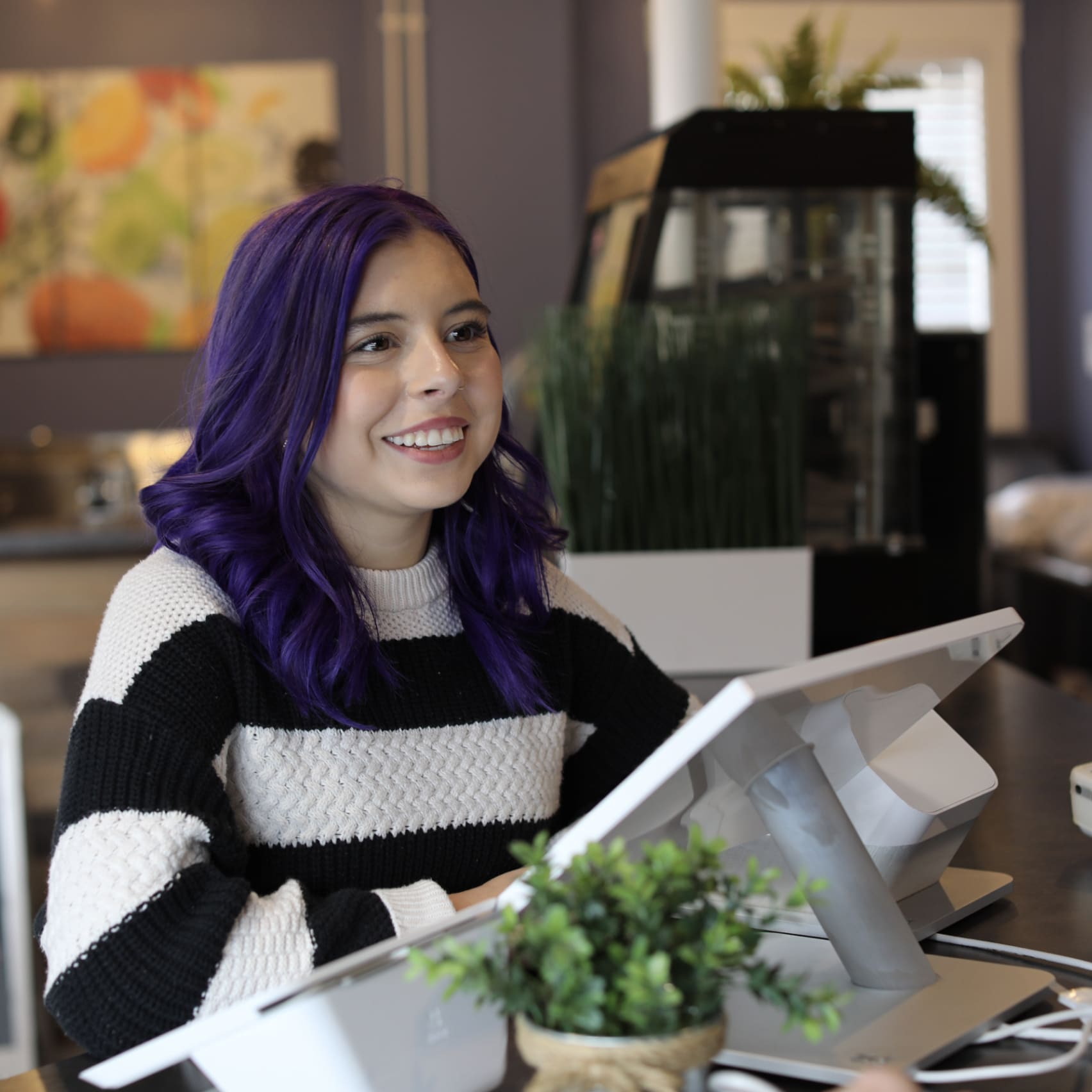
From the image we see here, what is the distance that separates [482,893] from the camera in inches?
40.1

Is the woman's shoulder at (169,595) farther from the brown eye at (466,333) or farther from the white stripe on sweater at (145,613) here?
the brown eye at (466,333)

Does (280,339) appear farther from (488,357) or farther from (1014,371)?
(1014,371)

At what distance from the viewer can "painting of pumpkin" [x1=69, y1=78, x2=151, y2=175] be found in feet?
15.3

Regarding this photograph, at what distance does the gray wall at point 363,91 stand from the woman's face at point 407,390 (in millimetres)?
3672

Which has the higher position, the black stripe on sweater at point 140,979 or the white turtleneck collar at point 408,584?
the white turtleneck collar at point 408,584

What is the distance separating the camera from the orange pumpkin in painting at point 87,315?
4699 mm

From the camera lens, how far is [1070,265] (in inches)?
231

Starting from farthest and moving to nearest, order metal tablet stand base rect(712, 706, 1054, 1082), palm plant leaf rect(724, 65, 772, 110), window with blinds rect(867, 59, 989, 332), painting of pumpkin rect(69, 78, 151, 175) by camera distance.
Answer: window with blinds rect(867, 59, 989, 332) < painting of pumpkin rect(69, 78, 151, 175) < palm plant leaf rect(724, 65, 772, 110) < metal tablet stand base rect(712, 706, 1054, 1082)

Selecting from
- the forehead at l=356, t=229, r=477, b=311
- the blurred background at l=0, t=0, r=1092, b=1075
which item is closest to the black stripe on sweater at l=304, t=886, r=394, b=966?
the forehead at l=356, t=229, r=477, b=311

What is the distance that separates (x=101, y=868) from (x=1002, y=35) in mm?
5706

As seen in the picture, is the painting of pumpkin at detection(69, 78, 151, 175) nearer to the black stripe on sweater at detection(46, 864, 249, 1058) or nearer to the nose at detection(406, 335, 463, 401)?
the nose at detection(406, 335, 463, 401)

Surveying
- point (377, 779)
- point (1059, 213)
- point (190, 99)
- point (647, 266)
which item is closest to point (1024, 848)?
point (377, 779)

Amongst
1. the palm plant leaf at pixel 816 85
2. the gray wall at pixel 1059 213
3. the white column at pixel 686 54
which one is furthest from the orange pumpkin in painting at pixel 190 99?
the gray wall at pixel 1059 213

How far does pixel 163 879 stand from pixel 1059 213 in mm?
5795
